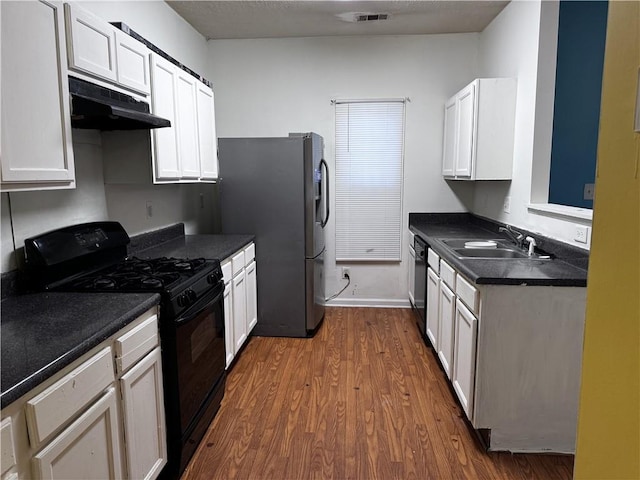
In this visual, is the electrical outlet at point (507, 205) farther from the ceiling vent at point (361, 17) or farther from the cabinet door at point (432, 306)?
the ceiling vent at point (361, 17)

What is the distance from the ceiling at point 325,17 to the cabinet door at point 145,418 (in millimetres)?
2845

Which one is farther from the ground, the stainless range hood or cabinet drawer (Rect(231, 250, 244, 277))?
the stainless range hood

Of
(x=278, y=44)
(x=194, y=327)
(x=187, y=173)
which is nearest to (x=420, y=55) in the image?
(x=278, y=44)

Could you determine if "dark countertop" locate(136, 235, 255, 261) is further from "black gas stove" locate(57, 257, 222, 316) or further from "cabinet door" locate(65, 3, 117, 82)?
"cabinet door" locate(65, 3, 117, 82)

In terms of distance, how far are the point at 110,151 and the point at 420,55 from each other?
3013 millimetres

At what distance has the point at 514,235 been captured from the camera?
10.0 ft

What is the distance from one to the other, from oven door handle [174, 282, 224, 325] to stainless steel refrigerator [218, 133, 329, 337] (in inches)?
45.3

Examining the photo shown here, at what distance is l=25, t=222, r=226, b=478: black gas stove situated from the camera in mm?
1842

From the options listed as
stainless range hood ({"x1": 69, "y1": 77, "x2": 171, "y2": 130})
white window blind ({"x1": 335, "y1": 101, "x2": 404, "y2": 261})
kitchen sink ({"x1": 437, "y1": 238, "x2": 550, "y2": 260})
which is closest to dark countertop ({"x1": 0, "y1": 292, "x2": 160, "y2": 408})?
stainless range hood ({"x1": 69, "y1": 77, "x2": 171, "y2": 130})

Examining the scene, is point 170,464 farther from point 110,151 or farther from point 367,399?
point 110,151

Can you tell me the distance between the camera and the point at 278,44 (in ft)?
13.7

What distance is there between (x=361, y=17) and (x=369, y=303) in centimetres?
269

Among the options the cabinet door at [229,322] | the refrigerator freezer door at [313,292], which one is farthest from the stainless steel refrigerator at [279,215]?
the cabinet door at [229,322]

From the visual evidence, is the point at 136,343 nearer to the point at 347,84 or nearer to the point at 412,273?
the point at 412,273
